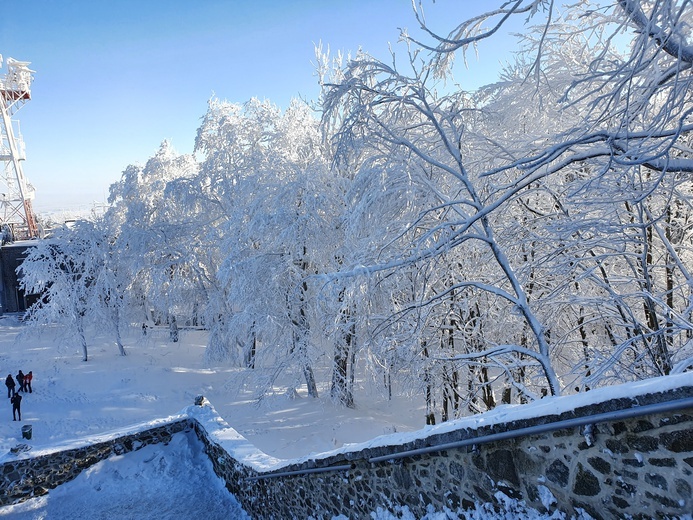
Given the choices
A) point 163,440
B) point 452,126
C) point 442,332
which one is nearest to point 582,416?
point 452,126

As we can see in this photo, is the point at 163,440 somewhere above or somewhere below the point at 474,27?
below

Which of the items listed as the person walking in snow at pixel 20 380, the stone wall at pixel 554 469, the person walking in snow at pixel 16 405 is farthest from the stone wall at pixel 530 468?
the person walking in snow at pixel 20 380

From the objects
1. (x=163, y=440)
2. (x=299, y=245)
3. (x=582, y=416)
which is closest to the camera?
(x=582, y=416)

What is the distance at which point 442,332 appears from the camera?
8969 mm

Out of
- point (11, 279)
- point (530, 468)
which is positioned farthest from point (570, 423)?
point (11, 279)

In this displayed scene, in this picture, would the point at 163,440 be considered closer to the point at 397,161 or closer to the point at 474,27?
the point at 397,161

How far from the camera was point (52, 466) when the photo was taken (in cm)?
775

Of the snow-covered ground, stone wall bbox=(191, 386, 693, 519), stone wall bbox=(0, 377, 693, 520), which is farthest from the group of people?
stone wall bbox=(191, 386, 693, 519)

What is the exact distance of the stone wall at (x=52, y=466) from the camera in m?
7.43

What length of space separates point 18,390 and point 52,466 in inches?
323

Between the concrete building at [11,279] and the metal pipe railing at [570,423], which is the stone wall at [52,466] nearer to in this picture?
the metal pipe railing at [570,423]

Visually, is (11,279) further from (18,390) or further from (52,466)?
(52,466)

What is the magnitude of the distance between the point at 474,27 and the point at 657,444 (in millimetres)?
4586

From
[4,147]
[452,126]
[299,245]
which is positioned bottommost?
[299,245]
